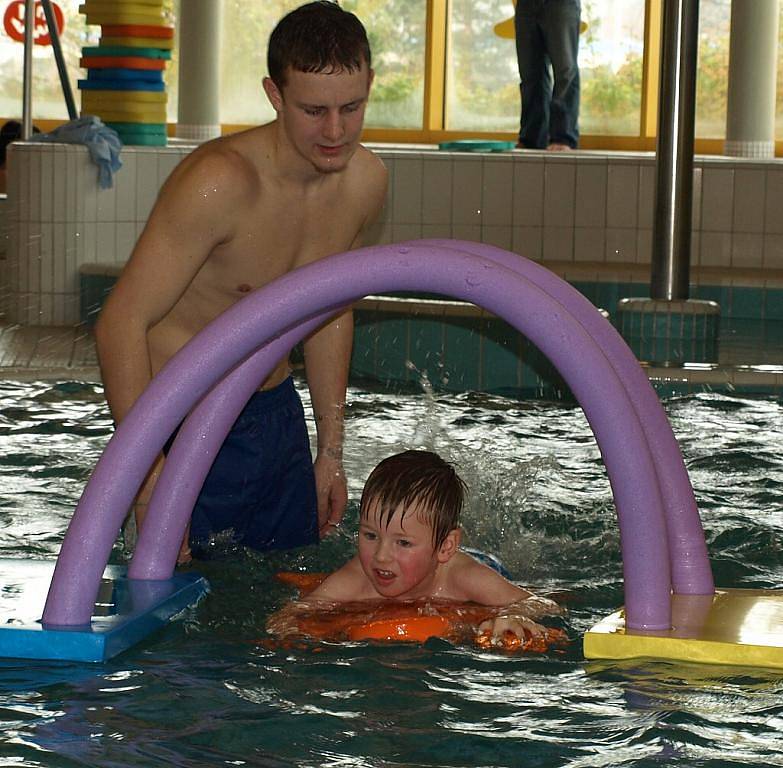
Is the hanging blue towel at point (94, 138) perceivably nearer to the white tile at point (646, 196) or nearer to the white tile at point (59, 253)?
the white tile at point (59, 253)

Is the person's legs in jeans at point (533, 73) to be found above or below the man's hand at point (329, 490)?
above

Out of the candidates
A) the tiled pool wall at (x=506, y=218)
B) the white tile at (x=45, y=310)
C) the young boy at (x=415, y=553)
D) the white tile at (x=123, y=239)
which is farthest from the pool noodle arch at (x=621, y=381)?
the white tile at (x=123, y=239)

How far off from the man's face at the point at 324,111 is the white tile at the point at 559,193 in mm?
6528

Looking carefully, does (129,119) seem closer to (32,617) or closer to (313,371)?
(313,371)

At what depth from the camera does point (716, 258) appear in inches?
380

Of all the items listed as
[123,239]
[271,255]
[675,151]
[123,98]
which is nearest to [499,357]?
[675,151]

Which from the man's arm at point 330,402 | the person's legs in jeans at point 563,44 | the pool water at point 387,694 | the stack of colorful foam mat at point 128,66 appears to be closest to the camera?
the pool water at point 387,694

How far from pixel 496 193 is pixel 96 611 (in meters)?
7.03

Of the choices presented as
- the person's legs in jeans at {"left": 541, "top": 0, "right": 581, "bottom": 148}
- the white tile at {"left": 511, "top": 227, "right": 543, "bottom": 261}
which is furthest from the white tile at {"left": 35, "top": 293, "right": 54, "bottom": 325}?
the person's legs in jeans at {"left": 541, "top": 0, "right": 581, "bottom": 148}

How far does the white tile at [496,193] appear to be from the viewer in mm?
9680

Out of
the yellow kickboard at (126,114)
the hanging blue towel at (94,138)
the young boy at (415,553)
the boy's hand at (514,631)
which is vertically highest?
the yellow kickboard at (126,114)

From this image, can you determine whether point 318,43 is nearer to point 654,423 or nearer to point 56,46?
point 654,423

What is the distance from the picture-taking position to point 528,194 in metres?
9.70

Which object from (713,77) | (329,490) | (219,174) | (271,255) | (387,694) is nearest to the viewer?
(387,694)
